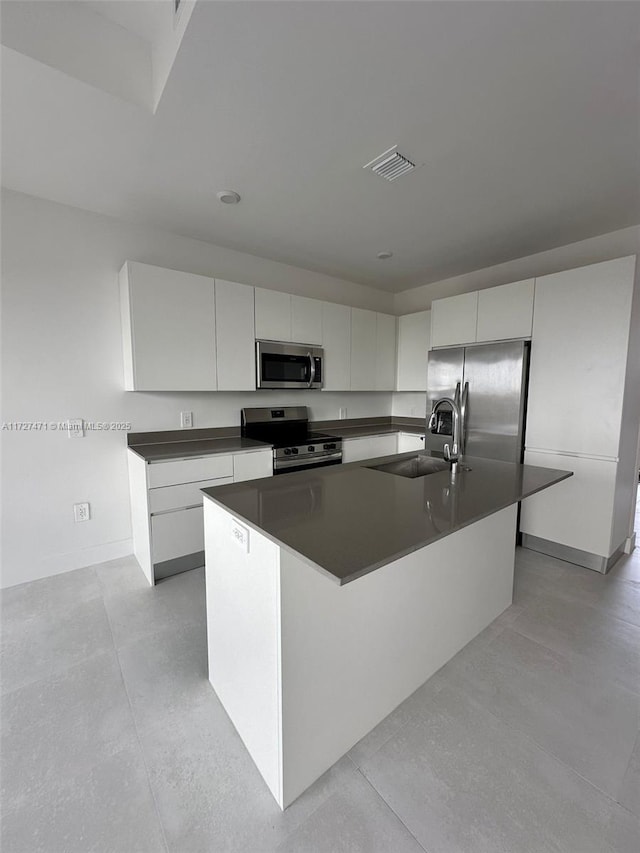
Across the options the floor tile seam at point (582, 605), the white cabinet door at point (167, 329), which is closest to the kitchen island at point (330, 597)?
the floor tile seam at point (582, 605)

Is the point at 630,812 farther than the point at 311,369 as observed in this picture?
No

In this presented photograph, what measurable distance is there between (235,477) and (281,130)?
217 centimetres

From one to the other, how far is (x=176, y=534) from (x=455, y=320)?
10.1ft

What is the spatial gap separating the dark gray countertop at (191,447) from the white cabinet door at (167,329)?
0.46 metres

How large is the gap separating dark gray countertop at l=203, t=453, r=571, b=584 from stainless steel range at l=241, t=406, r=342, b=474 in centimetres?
113

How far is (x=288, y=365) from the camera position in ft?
10.9

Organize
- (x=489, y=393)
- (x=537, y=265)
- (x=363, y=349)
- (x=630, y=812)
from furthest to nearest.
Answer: (x=363, y=349)
(x=537, y=265)
(x=489, y=393)
(x=630, y=812)

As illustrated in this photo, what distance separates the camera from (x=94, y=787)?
120 centimetres

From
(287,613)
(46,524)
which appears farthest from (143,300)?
(287,613)

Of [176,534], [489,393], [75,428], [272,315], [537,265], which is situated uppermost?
[537,265]

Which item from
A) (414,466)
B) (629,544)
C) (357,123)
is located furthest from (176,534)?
(629,544)

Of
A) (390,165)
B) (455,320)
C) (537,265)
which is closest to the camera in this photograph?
(390,165)

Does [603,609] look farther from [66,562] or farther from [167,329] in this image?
[66,562]

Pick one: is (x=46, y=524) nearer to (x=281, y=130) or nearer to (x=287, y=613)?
(x=287, y=613)
